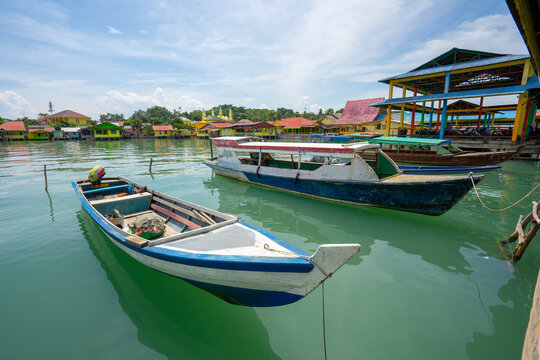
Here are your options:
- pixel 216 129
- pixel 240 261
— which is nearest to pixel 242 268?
pixel 240 261

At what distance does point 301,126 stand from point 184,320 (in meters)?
42.6

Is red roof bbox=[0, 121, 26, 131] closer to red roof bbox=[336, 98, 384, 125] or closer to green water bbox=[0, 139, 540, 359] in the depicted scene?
green water bbox=[0, 139, 540, 359]

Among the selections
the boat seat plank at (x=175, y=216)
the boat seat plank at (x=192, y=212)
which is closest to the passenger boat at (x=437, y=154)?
the boat seat plank at (x=192, y=212)

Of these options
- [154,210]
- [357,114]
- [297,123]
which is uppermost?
[357,114]

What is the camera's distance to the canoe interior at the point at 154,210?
16.5 ft

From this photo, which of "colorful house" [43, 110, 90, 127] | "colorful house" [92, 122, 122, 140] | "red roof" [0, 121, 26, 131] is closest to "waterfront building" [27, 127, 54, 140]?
"red roof" [0, 121, 26, 131]

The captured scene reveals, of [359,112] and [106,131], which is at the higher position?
[359,112]

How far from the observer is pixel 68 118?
61219 mm

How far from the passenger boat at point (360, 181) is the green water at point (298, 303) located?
0.73 meters

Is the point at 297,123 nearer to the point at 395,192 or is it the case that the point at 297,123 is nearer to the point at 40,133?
the point at 395,192

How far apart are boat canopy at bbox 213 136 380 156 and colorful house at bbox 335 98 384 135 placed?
89.4 ft

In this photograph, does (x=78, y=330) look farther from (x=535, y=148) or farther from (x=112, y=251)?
(x=535, y=148)

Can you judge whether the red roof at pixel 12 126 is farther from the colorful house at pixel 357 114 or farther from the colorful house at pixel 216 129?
the colorful house at pixel 357 114

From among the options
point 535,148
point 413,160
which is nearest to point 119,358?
point 413,160
